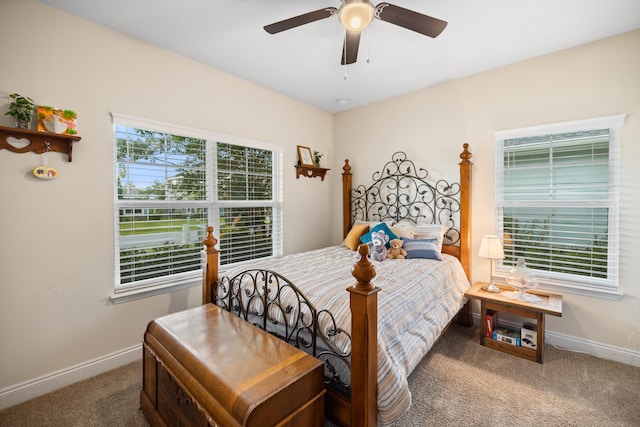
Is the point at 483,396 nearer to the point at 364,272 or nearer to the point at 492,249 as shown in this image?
the point at 492,249

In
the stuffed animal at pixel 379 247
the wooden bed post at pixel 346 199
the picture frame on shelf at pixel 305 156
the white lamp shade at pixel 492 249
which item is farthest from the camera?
the wooden bed post at pixel 346 199

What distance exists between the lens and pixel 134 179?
251 cm

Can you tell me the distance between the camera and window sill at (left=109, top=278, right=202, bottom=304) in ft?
7.82

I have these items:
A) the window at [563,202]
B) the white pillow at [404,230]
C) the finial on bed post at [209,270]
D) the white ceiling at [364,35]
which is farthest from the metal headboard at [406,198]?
the finial on bed post at [209,270]

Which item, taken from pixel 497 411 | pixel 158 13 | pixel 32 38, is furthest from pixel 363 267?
pixel 32 38

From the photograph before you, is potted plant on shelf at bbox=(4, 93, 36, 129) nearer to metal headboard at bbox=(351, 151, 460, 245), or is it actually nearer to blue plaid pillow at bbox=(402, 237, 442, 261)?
blue plaid pillow at bbox=(402, 237, 442, 261)

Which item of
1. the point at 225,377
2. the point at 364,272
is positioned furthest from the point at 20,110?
the point at 364,272

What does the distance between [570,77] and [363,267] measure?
9.53ft

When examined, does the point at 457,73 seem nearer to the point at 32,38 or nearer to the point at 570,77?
the point at 570,77

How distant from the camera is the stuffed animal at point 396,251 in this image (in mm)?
2927

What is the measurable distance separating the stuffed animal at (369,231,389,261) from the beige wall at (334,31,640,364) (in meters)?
1.10

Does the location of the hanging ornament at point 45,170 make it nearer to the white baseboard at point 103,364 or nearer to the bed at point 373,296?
the bed at point 373,296

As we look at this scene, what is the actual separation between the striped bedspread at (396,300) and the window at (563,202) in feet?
2.48

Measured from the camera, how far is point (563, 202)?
8.82 ft
